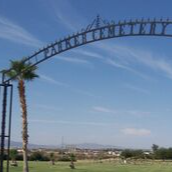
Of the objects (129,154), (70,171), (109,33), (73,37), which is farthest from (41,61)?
(129,154)

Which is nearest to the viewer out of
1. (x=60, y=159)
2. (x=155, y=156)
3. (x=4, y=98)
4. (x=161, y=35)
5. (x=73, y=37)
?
(x=161, y=35)

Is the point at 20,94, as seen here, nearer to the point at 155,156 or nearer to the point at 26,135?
the point at 26,135

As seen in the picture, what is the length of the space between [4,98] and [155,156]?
92.5 m

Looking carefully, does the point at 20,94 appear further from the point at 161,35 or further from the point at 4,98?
the point at 161,35

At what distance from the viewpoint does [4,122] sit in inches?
945

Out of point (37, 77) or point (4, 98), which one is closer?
point (4, 98)

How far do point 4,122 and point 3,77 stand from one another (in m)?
2.63

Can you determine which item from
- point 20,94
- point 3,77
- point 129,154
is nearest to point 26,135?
point 20,94

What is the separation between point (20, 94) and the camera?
4450cm

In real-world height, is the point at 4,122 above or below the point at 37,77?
below

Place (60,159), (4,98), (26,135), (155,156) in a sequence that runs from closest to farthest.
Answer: (4,98) → (26,135) → (60,159) → (155,156)

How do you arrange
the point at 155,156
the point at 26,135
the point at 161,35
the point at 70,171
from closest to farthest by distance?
the point at 161,35, the point at 26,135, the point at 70,171, the point at 155,156

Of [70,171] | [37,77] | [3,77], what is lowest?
[70,171]

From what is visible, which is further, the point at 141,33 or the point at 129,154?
the point at 129,154
